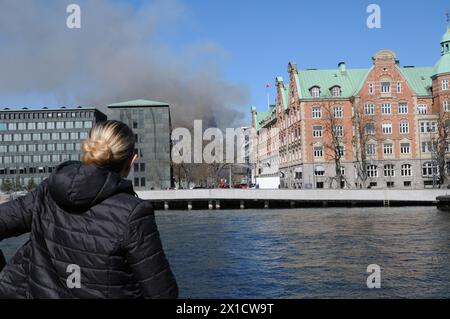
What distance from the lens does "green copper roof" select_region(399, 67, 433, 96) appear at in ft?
297

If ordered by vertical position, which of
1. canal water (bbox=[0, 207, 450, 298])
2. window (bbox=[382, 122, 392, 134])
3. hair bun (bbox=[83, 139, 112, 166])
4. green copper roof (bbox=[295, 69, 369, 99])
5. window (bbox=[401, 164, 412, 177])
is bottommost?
canal water (bbox=[0, 207, 450, 298])

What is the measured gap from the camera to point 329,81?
3787 inches

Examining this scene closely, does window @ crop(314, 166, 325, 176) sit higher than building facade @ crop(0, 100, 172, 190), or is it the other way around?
building facade @ crop(0, 100, 172, 190)

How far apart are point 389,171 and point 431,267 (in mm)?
72758

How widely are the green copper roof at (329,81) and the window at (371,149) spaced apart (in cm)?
1058

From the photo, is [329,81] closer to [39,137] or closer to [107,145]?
[107,145]

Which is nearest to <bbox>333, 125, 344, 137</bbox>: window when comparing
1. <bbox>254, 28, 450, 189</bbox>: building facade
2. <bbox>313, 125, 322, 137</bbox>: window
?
<bbox>254, 28, 450, 189</bbox>: building facade

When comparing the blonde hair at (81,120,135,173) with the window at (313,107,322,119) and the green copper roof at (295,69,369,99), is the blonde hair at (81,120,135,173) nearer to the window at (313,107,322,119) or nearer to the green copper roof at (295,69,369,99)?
the window at (313,107,322,119)

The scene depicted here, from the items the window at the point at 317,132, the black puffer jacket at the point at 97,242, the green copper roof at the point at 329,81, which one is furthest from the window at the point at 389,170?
the black puffer jacket at the point at 97,242

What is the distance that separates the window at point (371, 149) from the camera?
290 feet

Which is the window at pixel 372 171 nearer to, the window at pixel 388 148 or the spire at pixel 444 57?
the window at pixel 388 148

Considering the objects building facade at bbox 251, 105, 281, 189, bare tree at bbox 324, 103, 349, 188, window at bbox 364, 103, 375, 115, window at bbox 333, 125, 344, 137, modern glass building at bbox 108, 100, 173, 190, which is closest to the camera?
bare tree at bbox 324, 103, 349, 188

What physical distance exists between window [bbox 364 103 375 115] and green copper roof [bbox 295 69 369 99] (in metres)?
4.02

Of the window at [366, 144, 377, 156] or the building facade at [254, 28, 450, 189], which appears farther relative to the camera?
the window at [366, 144, 377, 156]
